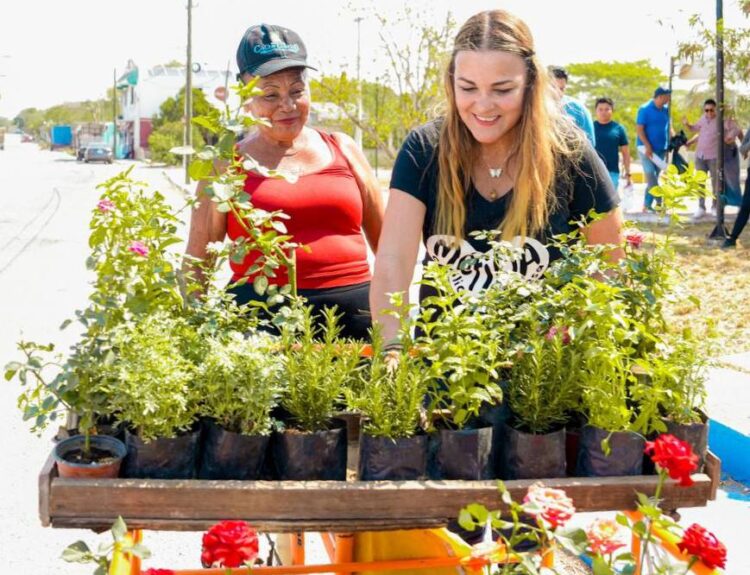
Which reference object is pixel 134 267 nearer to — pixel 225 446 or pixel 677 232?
pixel 225 446

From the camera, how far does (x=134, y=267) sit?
2.26 m

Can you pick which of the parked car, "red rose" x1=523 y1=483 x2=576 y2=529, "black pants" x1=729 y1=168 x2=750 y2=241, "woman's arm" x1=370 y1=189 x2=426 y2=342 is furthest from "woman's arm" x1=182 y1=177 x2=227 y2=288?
the parked car

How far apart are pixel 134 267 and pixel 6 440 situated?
3.37m

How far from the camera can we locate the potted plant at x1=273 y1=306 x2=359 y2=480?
1.87m

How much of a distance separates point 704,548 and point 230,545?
0.79 m

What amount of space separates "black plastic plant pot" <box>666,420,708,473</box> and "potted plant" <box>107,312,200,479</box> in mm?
970

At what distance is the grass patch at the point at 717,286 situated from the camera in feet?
23.3

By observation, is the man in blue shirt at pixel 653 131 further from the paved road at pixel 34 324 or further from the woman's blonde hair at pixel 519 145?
the woman's blonde hair at pixel 519 145

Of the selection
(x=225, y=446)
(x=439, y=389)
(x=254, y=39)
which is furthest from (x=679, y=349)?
Result: (x=254, y=39)

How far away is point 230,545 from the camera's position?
1542 millimetres

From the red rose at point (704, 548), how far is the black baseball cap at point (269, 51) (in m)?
1.96

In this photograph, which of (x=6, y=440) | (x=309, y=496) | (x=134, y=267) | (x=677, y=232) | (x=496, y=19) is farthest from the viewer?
(x=677, y=232)

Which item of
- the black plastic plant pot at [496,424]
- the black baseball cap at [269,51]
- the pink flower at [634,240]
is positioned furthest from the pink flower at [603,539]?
the black baseball cap at [269,51]

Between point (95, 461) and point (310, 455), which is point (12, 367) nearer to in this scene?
point (95, 461)
